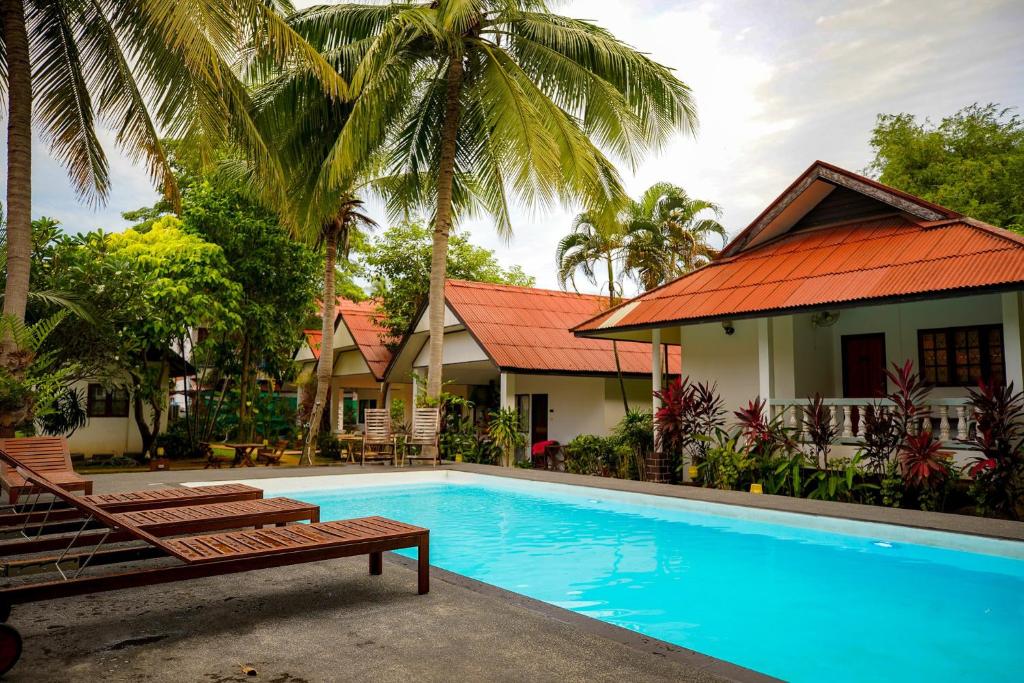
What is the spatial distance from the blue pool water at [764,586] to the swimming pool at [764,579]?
2 centimetres

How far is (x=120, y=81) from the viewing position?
10.3m

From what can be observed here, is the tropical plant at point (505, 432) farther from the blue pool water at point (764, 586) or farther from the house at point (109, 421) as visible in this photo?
the house at point (109, 421)

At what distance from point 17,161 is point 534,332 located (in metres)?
12.4

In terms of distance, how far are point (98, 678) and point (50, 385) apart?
276 inches

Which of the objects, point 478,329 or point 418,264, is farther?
point 418,264

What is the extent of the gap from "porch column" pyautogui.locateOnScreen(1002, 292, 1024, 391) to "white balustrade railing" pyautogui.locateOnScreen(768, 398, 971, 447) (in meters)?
0.64

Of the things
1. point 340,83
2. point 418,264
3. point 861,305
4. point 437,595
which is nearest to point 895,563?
point 861,305

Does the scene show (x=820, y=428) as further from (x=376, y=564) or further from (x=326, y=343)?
(x=326, y=343)

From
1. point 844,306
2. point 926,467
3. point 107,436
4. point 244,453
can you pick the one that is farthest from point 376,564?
point 107,436

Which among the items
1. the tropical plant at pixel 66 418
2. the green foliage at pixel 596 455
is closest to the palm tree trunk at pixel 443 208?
the green foliage at pixel 596 455

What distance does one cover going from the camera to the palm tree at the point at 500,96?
12828 millimetres

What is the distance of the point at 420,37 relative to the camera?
47.1 feet

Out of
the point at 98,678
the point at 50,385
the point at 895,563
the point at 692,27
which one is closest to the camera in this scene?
the point at 98,678

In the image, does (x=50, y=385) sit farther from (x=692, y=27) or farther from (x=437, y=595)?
(x=692, y=27)
